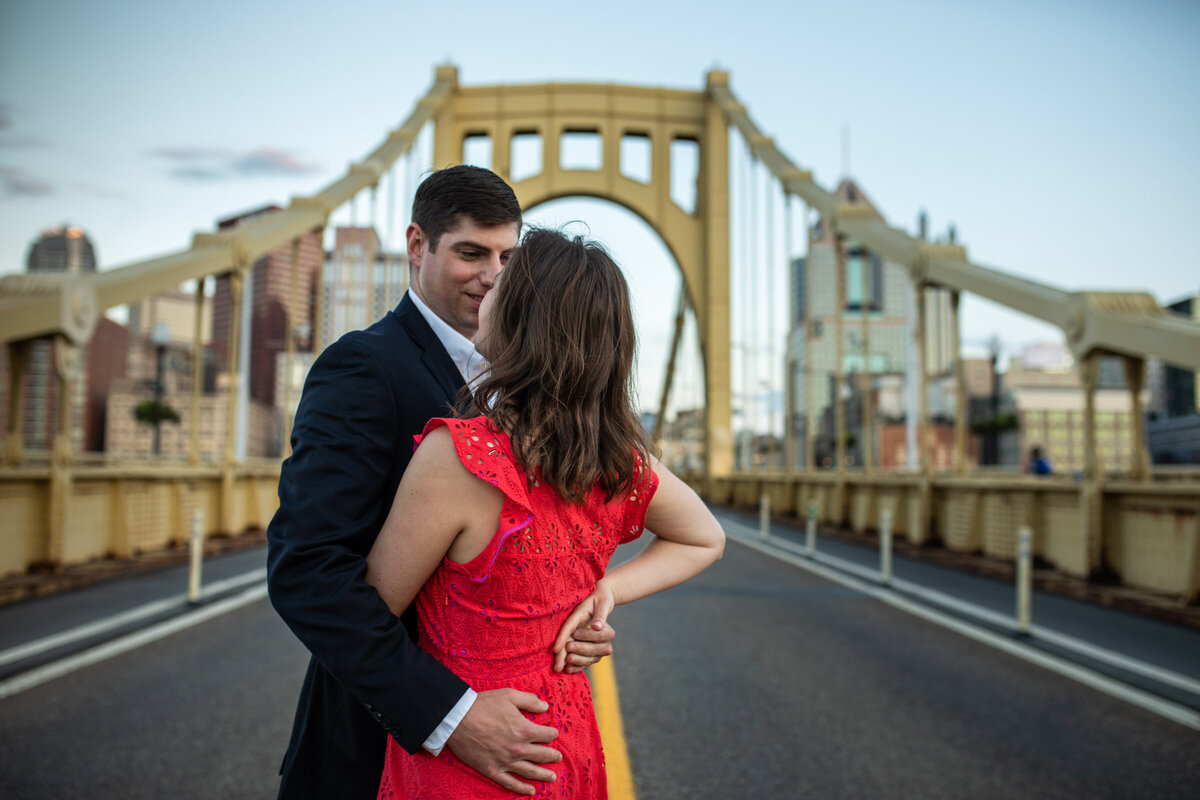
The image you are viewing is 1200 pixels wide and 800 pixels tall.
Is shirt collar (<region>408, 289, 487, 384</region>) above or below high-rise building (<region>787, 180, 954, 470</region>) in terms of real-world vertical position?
below

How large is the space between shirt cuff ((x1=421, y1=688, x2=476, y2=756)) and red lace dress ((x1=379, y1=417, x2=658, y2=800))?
3 centimetres

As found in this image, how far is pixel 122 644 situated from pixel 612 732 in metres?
3.44

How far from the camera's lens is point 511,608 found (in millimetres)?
1425

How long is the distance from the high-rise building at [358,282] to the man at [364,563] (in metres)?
11.5

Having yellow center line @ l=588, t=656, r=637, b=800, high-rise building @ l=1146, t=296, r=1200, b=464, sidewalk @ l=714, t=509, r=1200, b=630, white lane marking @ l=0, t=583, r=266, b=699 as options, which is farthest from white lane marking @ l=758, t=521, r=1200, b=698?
high-rise building @ l=1146, t=296, r=1200, b=464

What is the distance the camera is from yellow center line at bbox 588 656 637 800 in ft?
11.0

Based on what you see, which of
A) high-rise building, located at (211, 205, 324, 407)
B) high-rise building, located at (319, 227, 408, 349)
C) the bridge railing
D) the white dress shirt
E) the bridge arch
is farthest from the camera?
high-rise building, located at (211, 205, 324, 407)

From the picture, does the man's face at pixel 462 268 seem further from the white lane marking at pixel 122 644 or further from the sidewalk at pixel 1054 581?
the sidewalk at pixel 1054 581

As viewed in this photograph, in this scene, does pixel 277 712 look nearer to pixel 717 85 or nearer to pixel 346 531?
pixel 346 531

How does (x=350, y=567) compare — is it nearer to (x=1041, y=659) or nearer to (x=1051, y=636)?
→ (x=1041, y=659)

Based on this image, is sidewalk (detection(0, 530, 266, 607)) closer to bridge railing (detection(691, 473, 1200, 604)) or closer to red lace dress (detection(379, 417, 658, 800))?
red lace dress (detection(379, 417, 658, 800))

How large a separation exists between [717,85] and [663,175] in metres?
3.82

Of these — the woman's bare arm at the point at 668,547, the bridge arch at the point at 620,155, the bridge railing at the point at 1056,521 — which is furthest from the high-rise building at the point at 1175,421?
the woman's bare arm at the point at 668,547

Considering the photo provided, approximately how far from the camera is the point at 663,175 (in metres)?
35.1
